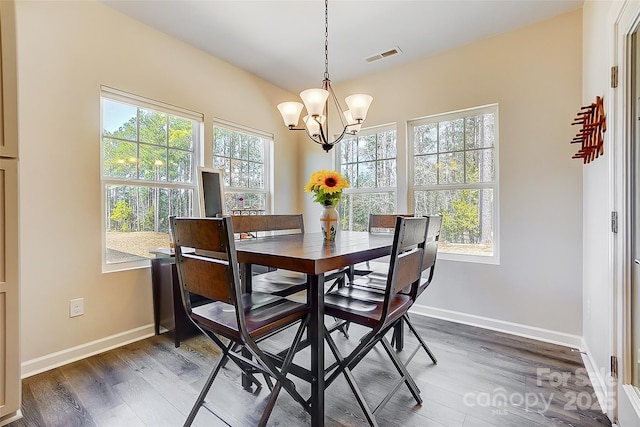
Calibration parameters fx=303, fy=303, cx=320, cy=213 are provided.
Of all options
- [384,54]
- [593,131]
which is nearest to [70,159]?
[384,54]

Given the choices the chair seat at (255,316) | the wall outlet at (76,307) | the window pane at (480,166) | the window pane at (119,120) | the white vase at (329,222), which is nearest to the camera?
the chair seat at (255,316)

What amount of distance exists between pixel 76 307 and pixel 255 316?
1.72m

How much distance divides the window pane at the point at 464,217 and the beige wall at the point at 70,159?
2797mm

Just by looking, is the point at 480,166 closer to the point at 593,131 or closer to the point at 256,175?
the point at 593,131

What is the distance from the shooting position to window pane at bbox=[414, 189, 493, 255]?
2.88m

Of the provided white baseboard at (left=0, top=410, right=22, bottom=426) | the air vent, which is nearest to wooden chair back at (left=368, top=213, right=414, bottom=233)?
the air vent

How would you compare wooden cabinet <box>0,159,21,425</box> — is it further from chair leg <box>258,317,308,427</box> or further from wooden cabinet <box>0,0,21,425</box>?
chair leg <box>258,317,308,427</box>

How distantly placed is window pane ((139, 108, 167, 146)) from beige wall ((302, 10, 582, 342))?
2633 mm

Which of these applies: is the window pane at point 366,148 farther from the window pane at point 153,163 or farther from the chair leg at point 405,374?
the chair leg at point 405,374

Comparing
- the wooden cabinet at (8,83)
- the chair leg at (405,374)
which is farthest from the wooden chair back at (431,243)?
the wooden cabinet at (8,83)

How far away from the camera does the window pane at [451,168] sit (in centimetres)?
301

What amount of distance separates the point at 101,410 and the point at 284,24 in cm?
295

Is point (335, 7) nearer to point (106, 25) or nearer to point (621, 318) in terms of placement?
point (106, 25)

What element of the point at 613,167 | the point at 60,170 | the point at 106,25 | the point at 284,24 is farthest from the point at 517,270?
the point at 106,25
